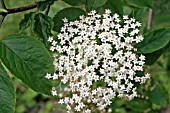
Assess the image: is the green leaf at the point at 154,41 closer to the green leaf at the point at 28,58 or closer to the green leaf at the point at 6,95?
the green leaf at the point at 28,58

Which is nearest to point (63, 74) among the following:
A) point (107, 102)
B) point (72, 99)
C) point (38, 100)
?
point (72, 99)

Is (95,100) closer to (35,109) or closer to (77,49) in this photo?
(77,49)

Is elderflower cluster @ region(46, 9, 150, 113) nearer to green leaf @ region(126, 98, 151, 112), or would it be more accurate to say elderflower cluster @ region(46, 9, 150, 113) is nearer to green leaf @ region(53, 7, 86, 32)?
green leaf @ region(53, 7, 86, 32)

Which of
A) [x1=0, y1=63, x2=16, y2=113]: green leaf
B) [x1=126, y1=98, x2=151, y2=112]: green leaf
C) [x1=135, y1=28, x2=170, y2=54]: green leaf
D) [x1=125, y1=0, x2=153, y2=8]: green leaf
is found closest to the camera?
[x1=0, y1=63, x2=16, y2=113]: green leaf

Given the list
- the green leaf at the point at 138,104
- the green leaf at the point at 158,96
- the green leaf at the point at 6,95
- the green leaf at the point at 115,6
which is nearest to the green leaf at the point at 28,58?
the green leaf at the point at 6,95

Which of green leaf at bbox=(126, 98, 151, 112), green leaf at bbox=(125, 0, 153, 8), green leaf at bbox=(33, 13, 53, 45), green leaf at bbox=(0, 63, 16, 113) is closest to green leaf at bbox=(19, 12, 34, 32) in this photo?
green leaf at bbox=(33, 13, 53, 45)

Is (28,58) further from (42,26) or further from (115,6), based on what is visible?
(115,6)
